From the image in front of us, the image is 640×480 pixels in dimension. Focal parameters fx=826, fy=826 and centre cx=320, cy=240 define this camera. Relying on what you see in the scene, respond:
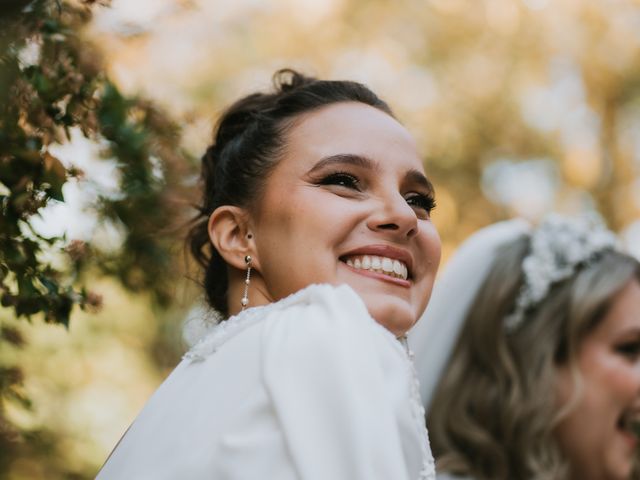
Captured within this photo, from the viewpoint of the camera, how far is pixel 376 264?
2.17m

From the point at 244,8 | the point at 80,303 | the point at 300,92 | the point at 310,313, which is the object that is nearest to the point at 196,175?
the point at 300,92

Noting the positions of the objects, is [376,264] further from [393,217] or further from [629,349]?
[629,349]

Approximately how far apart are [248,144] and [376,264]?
0.68 metres

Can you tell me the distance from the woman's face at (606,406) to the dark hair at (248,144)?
2065 mm

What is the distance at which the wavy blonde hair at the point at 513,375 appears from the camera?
397 cm

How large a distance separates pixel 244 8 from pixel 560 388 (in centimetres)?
805

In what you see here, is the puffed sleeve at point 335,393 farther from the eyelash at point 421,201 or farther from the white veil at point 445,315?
the white veil at point 445,315

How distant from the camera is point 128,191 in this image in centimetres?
296

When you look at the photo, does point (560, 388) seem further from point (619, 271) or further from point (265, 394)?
point (265, 394)

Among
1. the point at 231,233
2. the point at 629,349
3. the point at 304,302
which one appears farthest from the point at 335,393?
the point at 629,349

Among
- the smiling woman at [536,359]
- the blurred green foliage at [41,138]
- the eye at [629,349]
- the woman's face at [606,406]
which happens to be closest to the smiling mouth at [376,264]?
the blurred green foliage at [41,138]

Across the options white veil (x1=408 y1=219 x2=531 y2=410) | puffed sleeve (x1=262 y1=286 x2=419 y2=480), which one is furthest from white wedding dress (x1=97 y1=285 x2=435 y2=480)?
white veil (x1=408 y1=219 x2=531 y2=410)

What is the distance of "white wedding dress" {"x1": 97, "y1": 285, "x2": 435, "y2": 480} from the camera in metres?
1.65

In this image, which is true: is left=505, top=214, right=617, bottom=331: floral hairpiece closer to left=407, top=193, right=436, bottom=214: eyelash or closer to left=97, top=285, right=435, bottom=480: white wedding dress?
left=407, top=193, right=436, bottom=214: eyelash
